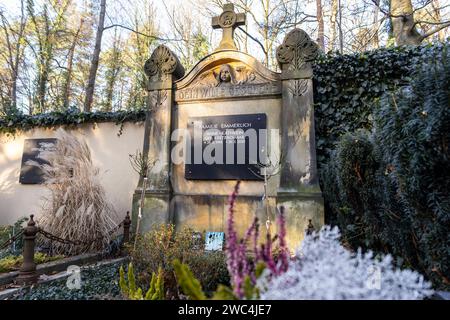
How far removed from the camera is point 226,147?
16.7ft

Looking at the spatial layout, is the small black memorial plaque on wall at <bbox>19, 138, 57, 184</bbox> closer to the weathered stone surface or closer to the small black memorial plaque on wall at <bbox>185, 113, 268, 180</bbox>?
the small black memorial plaque on wall at <bbox>185, 113, 268, 180</bbox>

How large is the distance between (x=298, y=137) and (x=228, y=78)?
67.7 inches

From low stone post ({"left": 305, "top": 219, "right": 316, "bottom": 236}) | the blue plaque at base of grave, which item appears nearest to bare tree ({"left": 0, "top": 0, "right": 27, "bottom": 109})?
the blue plaque at base of grave

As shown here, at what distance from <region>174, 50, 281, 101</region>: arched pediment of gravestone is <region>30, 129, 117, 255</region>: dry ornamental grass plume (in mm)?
2218

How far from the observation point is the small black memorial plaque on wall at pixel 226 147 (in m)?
4.94

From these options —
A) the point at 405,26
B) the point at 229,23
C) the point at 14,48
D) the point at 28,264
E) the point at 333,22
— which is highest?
the point at 333,22

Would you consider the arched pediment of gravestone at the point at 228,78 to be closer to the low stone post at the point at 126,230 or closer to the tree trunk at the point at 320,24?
the low stone post at the point at 126,230

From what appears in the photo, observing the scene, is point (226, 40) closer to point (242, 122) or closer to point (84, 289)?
point (242, 122)

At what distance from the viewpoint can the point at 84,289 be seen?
3.18 metres

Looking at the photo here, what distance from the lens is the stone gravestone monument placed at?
4.59 m

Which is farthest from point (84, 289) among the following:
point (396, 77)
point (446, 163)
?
point (396, 77)

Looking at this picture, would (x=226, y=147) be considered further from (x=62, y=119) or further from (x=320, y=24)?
(x=320, y=24)

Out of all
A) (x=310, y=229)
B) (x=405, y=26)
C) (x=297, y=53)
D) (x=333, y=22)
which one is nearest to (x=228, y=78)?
(x=297, y=53)
